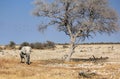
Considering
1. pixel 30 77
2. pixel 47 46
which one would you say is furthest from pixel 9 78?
pixel 47 46

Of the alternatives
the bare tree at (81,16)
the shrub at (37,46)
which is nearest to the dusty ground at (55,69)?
the bare tree at (81,16)

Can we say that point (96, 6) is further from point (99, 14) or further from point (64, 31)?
point (64, 31)

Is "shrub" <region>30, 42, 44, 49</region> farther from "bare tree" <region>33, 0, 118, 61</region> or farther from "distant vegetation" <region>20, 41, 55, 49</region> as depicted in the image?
"bare tree" <region>33, 0, 118, 61</region>

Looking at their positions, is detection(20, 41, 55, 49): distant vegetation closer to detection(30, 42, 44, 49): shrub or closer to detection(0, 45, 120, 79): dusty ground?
detection(30, 42, 44, 49): shrub

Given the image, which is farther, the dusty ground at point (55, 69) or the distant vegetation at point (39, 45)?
the distant vegetation at point (39, 45)

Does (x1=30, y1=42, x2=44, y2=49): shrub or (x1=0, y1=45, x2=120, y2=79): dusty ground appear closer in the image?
(x1=0, y1=45, x2=120, y2=79): dusty ground

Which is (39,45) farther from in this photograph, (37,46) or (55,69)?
(55,69)

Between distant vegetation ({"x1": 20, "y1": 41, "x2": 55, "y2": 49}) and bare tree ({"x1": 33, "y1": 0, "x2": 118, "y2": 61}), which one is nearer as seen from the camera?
bare tree ({"x1": 33, "y1": 0, "x2": 118, "y2": 61})

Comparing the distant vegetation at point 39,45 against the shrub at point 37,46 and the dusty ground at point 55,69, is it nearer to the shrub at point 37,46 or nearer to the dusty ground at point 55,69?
the shrub at point 37,46

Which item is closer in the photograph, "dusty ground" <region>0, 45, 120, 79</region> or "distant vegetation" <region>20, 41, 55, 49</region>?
"dusty ground" <region>0, 45, 120, 79</region>

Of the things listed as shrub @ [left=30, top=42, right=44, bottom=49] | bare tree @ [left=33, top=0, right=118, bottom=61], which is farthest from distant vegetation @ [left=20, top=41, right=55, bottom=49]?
bare tree @ [left=33, top=0, right=118, bottom=61]

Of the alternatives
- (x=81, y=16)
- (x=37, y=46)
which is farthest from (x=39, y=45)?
(x=81, y=16)

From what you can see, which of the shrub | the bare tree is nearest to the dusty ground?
the bare tree

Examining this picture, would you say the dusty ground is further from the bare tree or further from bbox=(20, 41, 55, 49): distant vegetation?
bbox=(20, 41, 55, 49): distant vegetation
